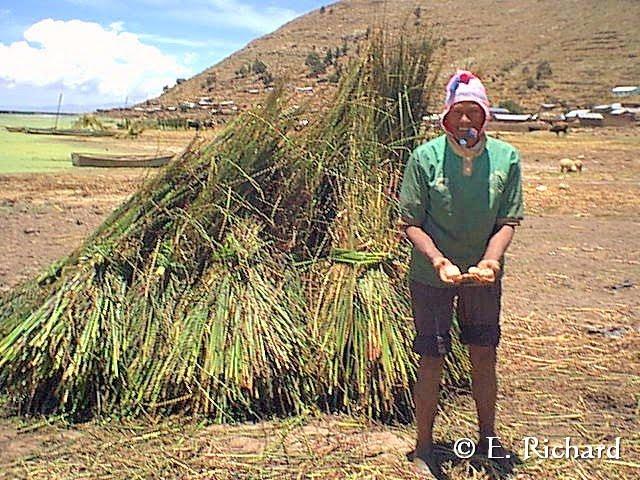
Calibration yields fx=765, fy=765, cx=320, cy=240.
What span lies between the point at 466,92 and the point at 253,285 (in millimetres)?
1308

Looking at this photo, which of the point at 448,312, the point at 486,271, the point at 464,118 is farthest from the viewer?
the point at 448,312

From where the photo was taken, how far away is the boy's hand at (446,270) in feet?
7.84

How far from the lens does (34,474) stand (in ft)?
9.03

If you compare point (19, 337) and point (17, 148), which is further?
point (17, 148)

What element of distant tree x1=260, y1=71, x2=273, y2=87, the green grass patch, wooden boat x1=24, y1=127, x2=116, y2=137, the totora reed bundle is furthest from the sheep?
wooden boat x1=24, y1=127, x2=116, y2=137

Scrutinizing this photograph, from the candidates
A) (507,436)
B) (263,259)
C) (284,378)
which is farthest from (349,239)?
(507,436)

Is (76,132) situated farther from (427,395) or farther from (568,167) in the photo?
(427,395)

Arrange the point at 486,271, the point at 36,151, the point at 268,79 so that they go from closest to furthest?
1. the point at 486,271
2. the point at 268,79
3. the point at 36,151

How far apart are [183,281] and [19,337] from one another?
0.73 metres

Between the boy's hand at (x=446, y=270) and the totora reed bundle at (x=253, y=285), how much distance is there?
79cm

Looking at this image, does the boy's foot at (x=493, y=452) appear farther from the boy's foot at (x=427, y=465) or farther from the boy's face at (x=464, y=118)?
the boy's face at (x=464, y=118)

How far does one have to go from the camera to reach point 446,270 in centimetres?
242

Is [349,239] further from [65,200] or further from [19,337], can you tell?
[65,200]

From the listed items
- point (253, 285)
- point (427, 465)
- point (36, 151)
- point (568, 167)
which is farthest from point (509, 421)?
point (36, 151)
